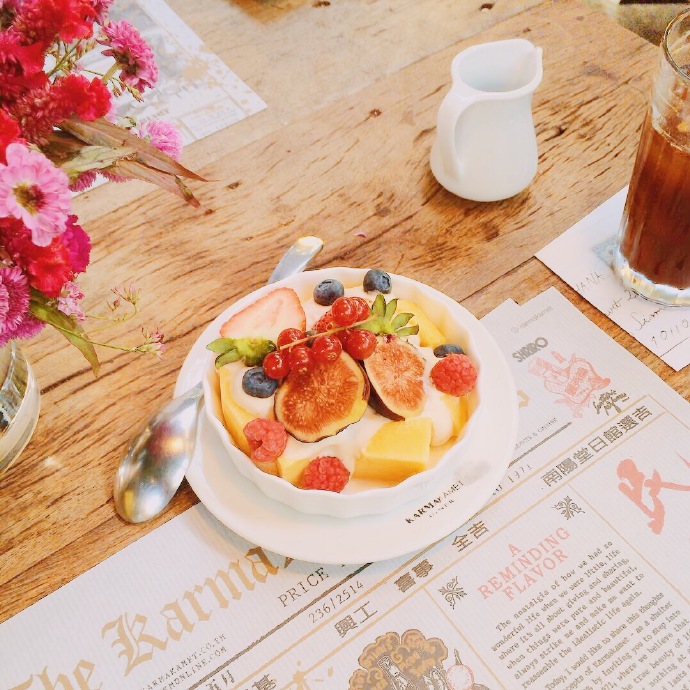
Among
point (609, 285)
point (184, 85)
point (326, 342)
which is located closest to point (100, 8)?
point (326, 342)

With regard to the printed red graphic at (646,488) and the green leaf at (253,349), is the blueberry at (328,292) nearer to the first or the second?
the green leaf at (253,349)

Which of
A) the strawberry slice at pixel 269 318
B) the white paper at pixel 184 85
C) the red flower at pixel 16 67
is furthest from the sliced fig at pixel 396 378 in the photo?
the white paper at pixel 184 85

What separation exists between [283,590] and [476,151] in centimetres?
64

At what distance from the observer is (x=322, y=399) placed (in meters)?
0.73

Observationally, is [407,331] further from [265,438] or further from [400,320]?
[265,438]

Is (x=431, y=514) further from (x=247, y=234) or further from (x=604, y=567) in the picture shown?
(x=247, y=234)

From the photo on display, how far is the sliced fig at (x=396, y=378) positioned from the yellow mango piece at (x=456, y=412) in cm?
3

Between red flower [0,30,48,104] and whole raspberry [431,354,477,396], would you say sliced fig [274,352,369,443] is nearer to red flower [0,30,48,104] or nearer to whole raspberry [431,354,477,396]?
whole raspberry [431,354,477,396]

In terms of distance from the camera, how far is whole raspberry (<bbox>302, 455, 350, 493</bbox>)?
703mm

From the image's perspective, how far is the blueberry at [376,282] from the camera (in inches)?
32.9

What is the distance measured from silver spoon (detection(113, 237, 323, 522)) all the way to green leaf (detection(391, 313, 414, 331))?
0.79 ft

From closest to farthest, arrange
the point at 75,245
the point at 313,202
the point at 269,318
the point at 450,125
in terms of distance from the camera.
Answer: the point at 75,245 < the point at 269,318 < the point at 450,125 < the point at 313,202

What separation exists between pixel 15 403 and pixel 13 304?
275 millimetres

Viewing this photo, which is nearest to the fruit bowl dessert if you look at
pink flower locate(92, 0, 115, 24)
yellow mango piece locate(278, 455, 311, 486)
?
yellow mango piece locate(278, 455, 311, 486)
